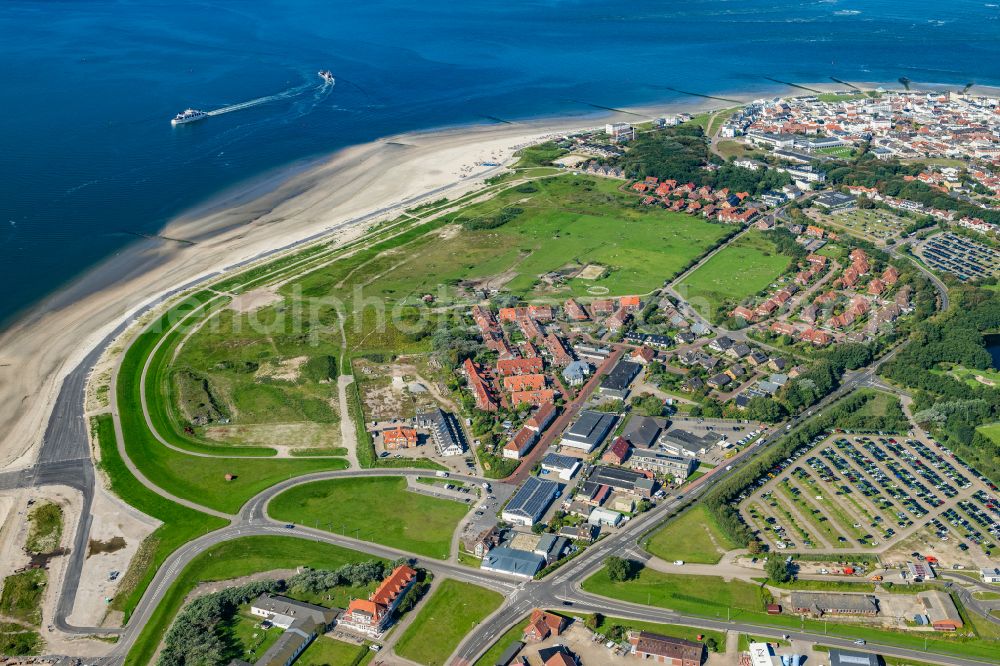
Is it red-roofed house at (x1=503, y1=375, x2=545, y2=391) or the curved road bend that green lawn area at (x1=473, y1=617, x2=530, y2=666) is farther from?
red-roofed house at (x1=503, y1=375, x2=545, y2=391)

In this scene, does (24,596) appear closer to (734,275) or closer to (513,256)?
(513,256)

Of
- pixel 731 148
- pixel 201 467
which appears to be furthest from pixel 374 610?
pixel 731 148

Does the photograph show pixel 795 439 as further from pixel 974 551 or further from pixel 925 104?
pixel 925 104

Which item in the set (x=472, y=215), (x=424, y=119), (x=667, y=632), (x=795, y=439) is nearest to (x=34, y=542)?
(x=667, y=632)

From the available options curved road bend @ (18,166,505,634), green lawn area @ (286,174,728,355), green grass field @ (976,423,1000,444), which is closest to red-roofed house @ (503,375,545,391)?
green lawn area @ (286,174,728,355)

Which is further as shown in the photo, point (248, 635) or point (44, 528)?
point (44, 528)

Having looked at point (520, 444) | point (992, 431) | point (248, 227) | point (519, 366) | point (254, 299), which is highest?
point (248, 227)
